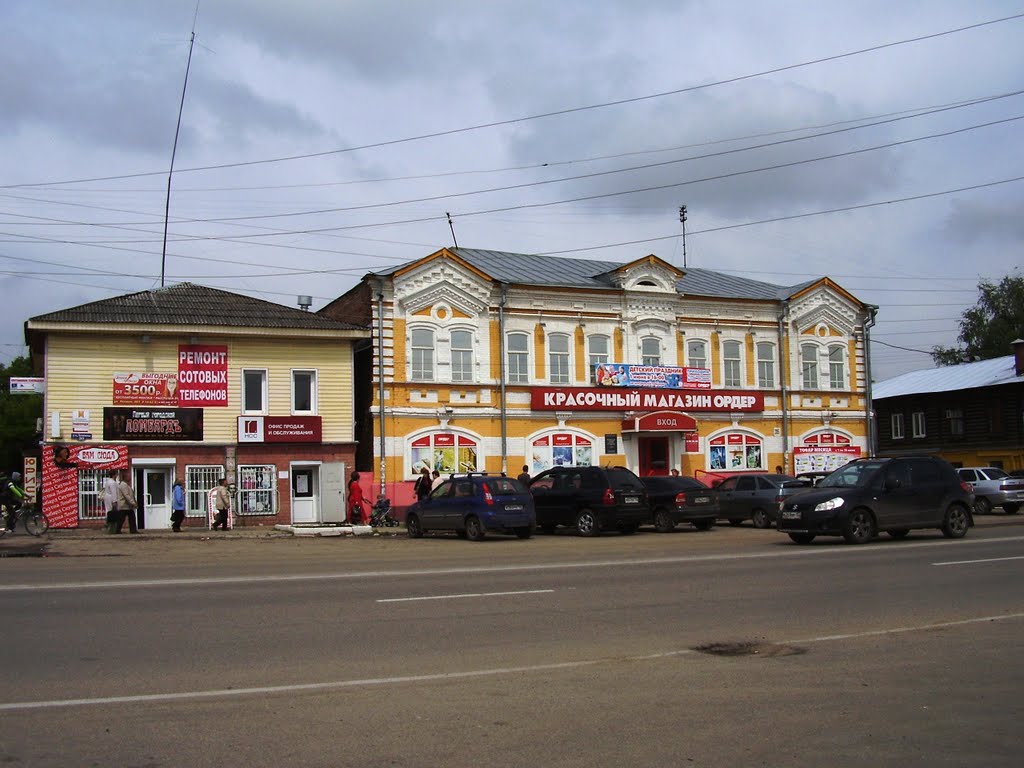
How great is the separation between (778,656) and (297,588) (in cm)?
737

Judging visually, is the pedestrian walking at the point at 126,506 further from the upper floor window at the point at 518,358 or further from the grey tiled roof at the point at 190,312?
the upper floor window at the point at 518,358

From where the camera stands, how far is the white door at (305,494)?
33.4 m

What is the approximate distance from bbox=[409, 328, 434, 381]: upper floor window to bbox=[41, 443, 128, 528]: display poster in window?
10.7 metres

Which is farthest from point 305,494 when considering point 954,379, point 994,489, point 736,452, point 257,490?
point 954,379

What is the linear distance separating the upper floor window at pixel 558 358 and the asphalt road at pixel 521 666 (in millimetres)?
20826

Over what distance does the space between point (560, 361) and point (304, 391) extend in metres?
9.45

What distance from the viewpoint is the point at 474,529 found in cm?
2605

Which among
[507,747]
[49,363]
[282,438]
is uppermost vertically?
[49,363]

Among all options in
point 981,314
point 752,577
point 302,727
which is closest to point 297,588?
point 752,577

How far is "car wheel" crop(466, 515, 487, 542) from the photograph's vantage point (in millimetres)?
25844

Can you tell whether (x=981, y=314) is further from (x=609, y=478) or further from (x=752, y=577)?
(x=752, y=577)

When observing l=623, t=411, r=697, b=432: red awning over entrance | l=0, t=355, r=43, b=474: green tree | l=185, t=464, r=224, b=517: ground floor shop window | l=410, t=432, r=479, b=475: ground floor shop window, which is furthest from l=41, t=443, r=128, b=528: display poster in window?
l=0, t=355, r=43, b=474: green tree

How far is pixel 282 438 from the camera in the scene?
32906 mm

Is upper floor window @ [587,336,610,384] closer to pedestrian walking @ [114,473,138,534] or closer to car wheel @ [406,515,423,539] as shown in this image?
car wheel @ [406,515,423,539]
